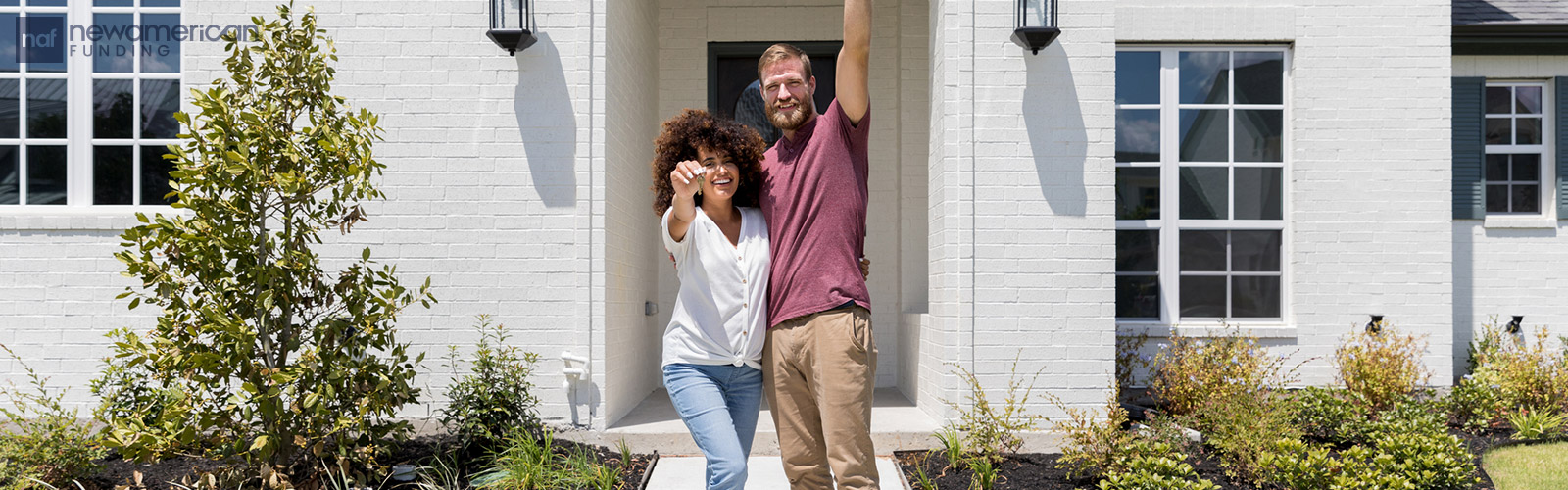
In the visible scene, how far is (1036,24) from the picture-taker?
196 inches

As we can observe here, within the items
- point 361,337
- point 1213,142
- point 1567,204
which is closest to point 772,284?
point 361,337

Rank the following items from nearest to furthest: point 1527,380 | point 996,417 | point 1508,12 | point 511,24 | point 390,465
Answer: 1. point 390,465
2. point 996,417
3. point 511,24
4. point 1527,380
5. point 1508,12

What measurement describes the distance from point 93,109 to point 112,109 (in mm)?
97

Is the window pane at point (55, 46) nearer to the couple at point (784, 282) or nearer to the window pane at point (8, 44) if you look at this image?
the window pane at point (8, 44)

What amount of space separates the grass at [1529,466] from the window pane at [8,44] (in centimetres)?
821

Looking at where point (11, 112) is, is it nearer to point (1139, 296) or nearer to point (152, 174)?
point (152, 174)

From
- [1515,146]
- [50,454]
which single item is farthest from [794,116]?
[1515,146]

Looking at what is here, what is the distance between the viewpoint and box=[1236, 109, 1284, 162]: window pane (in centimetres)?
641

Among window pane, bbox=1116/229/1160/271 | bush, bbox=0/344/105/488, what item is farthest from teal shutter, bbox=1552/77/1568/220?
bush, bbox=0/344/105/488

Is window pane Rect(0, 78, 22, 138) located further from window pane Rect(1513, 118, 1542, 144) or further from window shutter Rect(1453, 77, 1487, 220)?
window pane Rect(1513, 118, 1542, 144)

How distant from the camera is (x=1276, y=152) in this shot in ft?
21.1

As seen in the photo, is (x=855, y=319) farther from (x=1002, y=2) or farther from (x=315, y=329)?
(x=1002, y=2)

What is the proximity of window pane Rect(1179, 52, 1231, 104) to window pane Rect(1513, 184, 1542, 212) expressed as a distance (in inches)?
119

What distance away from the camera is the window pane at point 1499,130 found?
7.39m
